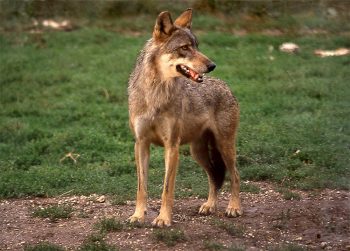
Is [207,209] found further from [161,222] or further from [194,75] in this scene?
[194,75]

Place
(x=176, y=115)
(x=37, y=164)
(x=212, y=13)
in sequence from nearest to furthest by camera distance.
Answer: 1. (x=176, y=115)
2. (x=37, y=164)
3. (x=212, y=13)

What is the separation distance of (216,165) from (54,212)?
6.39 feet

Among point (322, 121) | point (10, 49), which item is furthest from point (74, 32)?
point (322, 121)

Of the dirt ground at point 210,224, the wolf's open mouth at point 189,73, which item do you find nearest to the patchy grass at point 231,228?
the dirt ground at point 210,224

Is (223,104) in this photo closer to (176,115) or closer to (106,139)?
(176,115)

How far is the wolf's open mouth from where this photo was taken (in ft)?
24.6

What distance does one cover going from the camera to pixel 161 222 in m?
7.57

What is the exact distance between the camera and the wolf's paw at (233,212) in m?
8.29

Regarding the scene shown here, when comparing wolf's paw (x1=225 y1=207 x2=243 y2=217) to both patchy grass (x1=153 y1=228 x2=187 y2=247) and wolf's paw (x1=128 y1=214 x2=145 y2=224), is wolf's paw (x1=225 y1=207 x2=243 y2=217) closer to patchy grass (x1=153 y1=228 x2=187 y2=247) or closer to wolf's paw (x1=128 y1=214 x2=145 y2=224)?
wolf's paw (x1=128 y1=214 x2=145 y2=224)

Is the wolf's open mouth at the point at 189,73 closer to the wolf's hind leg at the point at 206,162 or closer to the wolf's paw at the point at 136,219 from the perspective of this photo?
the wolf's hind leg at the point at 206,162

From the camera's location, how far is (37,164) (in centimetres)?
1055

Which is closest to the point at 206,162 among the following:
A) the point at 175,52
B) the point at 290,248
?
the point at 175,52

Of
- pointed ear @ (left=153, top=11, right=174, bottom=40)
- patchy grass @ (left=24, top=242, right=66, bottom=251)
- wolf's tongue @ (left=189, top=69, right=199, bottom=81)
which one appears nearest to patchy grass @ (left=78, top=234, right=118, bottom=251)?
patchy grass @ (left=24, top=242, right=66, bottom=251)

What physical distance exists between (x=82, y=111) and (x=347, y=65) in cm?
568
